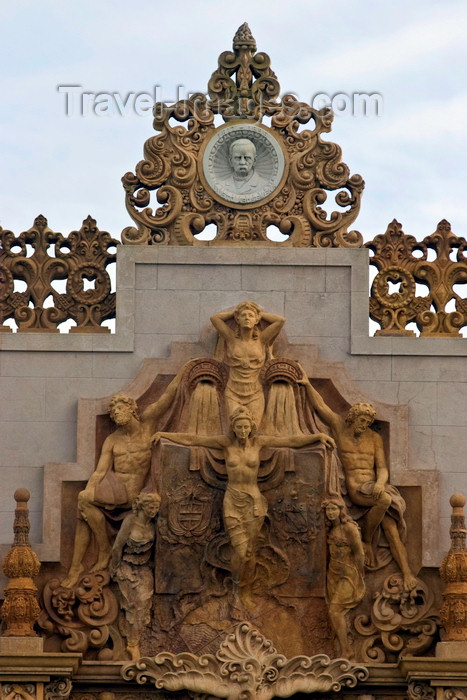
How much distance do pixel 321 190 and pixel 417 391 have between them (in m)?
2.37

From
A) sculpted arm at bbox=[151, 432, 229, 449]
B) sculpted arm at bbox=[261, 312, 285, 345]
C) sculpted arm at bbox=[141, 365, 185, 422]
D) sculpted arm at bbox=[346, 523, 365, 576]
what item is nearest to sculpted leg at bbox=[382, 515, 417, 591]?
sculpted arm at bbox=[346, 523, 365, 576]

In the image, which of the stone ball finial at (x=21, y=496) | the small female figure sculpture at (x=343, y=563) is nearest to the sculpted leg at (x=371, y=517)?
the small female figure sculpture at (x=343, y=563)

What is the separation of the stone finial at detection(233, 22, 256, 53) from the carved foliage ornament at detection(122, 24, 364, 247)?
51 centimetres

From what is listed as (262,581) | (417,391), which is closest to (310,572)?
(262,581)

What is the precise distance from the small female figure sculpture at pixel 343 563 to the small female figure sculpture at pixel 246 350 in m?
1.30

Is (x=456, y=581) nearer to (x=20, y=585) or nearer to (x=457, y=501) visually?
(x=457, y=501)

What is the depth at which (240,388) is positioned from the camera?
98.2 ft

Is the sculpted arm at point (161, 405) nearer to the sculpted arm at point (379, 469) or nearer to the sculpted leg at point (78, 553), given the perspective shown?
the sculpted leg at point (78, 553)

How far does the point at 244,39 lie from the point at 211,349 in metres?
3.51

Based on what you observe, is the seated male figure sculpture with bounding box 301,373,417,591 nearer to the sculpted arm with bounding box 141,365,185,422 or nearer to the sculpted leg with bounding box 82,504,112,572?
the sculpted arm with bounding box 141,365,185,422

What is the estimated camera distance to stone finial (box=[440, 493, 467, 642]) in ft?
95.8

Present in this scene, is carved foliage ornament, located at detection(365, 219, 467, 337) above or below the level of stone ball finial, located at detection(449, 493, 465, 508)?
above

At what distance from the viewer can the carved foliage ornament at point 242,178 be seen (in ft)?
101

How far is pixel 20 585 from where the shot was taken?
29.3 m
